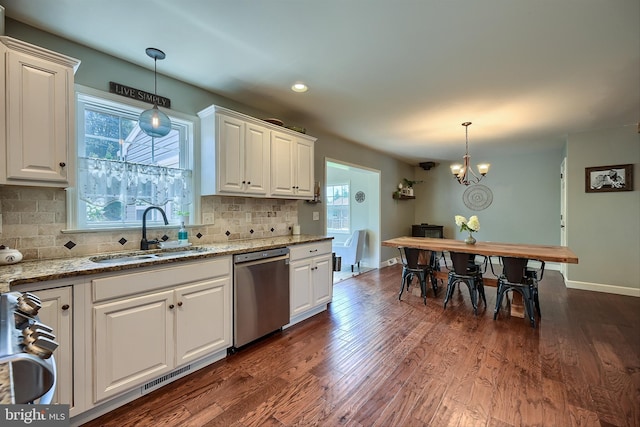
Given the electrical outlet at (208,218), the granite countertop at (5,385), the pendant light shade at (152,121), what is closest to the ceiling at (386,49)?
A: the pendant light shade at (152,121)

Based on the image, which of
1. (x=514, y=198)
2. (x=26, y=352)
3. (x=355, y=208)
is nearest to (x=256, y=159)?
(x=26, y=352)

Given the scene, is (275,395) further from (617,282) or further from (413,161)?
(413,161)

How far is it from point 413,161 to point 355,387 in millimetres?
5879

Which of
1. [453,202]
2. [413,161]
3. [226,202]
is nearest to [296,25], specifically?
[226,202]

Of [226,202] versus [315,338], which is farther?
[226,202]

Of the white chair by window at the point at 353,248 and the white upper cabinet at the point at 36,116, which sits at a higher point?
the white upper cabinet at the point at 36,116

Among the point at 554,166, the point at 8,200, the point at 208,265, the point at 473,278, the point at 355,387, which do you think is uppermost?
the point at 554,166

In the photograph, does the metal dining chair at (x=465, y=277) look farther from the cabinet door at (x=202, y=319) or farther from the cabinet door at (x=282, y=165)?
the cabinet door at (x=202, y=319)

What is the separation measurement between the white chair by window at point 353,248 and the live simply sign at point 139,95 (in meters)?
3.87

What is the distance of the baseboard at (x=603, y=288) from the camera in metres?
4.03

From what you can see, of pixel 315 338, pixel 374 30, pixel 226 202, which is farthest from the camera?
pixel 226 202

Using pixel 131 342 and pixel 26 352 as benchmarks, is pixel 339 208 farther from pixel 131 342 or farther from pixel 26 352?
pixel 26 352

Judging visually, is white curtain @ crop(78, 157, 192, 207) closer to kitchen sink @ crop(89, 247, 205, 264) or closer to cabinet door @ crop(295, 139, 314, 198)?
kitchen sink @ crop(89, 247, 205, 264)

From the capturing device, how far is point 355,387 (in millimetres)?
1952
